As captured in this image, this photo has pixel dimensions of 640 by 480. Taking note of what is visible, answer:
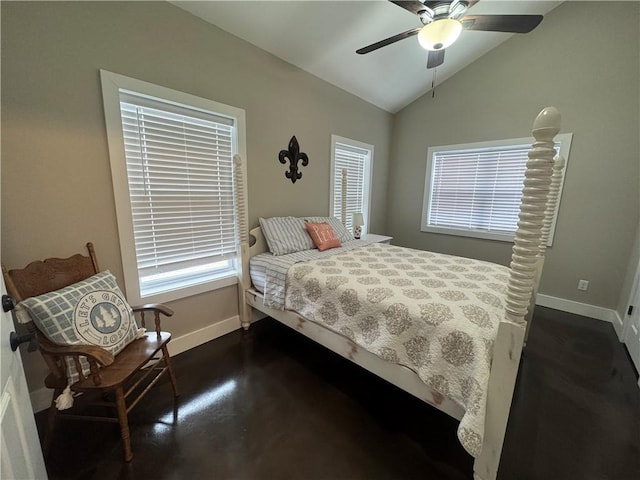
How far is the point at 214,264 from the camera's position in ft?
7.97

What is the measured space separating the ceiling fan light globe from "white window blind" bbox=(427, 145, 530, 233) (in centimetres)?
215

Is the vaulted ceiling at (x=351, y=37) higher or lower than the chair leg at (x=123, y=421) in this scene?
higher

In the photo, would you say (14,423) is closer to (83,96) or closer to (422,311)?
(422,311)

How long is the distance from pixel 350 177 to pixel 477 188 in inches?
69.3

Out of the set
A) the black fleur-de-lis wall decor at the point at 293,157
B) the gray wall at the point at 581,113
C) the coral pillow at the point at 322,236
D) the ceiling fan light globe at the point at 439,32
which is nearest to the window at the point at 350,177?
the black fleur-de-lis wall decor at the point at 293,157

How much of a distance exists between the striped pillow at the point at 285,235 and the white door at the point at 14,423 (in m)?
1.72

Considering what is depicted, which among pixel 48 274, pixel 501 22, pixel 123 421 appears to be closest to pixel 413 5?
pixel 501 22

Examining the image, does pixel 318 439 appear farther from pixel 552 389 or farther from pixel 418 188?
pixel 418 188

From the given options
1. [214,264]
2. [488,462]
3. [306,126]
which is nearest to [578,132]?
[306,126]

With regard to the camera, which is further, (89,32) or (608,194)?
(608,194)

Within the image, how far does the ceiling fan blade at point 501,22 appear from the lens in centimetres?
158

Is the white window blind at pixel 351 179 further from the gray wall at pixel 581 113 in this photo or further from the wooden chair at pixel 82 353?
the wooden chair at pixel 82 353

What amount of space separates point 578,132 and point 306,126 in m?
2.94

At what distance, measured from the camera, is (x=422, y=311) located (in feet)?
4.46
